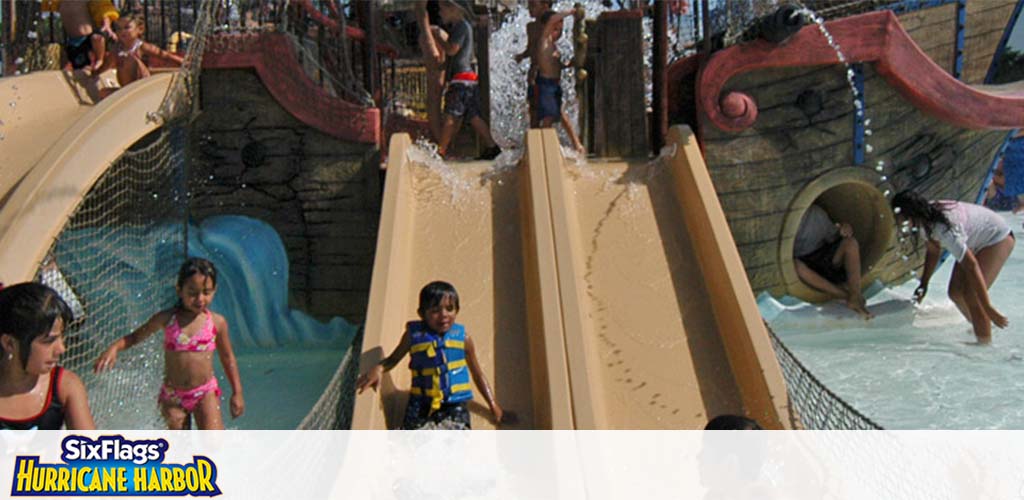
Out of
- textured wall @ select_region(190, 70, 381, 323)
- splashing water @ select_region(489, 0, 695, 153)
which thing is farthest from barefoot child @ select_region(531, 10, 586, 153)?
textured wall @ select_region(190, 70, 381, 323)

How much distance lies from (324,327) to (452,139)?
168 cm

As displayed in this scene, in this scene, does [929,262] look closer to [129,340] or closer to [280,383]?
[280,383]

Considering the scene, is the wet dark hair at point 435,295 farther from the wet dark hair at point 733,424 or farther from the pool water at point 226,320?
the pool water at point 226,320

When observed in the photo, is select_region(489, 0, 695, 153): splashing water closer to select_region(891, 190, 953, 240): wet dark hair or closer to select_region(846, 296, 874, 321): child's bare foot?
select_region(891, 190, 953, 240): wet dark hair

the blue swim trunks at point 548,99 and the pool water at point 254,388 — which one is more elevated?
the blue swim trunks at point 548,99

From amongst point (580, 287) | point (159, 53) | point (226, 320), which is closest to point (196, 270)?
point (580, 287)

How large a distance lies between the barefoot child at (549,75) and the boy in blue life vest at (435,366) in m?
2.86

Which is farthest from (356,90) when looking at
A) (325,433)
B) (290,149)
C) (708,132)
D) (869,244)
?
(869,244)

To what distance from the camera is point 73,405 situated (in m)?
3.32

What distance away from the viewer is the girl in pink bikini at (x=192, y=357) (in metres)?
4.36

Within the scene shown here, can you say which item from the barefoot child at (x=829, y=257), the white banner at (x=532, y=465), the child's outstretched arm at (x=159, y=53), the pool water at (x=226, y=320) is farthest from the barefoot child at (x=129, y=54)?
the barefoot child at (x=829, y=257)

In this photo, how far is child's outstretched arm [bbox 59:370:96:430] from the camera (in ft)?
10.9

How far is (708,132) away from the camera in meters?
7.03

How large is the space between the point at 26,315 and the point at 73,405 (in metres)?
0.36
